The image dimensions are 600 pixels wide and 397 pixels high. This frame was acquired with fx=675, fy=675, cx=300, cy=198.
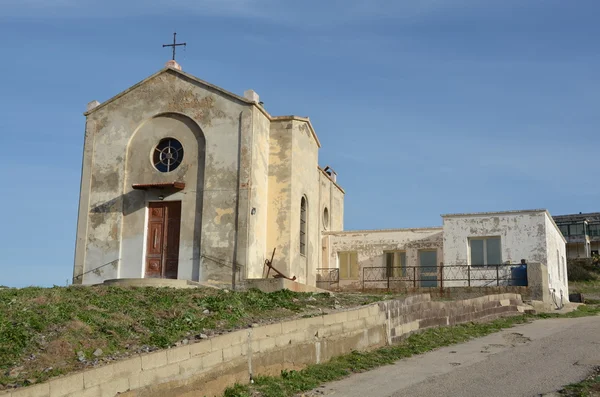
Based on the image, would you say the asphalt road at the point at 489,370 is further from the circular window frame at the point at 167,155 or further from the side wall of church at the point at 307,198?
the circular window frame at the point at 167,155

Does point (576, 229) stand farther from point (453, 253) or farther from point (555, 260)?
point (453, 253)

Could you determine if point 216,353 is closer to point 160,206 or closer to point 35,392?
point 35,392

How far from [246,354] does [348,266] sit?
19.2 m

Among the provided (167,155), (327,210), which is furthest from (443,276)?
(167,155)

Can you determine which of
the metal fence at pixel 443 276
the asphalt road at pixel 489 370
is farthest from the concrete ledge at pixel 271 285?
the metal fence at pixel 443 276

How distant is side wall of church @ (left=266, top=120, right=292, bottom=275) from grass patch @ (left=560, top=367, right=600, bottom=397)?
43.3 feet

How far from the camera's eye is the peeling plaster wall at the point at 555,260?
2666 cm

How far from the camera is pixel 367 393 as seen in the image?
10.9 metres

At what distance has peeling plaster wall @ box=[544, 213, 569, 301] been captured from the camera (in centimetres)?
2666

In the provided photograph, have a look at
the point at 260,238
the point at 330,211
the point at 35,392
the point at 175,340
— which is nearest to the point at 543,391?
the point at 175,340

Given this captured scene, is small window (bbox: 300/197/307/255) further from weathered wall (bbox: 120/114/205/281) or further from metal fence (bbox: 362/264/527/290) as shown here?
Result: weathered wall (bbox: 120/114/205/281)

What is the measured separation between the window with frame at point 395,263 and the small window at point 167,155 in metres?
10.4

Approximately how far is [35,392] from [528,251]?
22.1 m

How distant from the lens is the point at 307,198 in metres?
25.9
